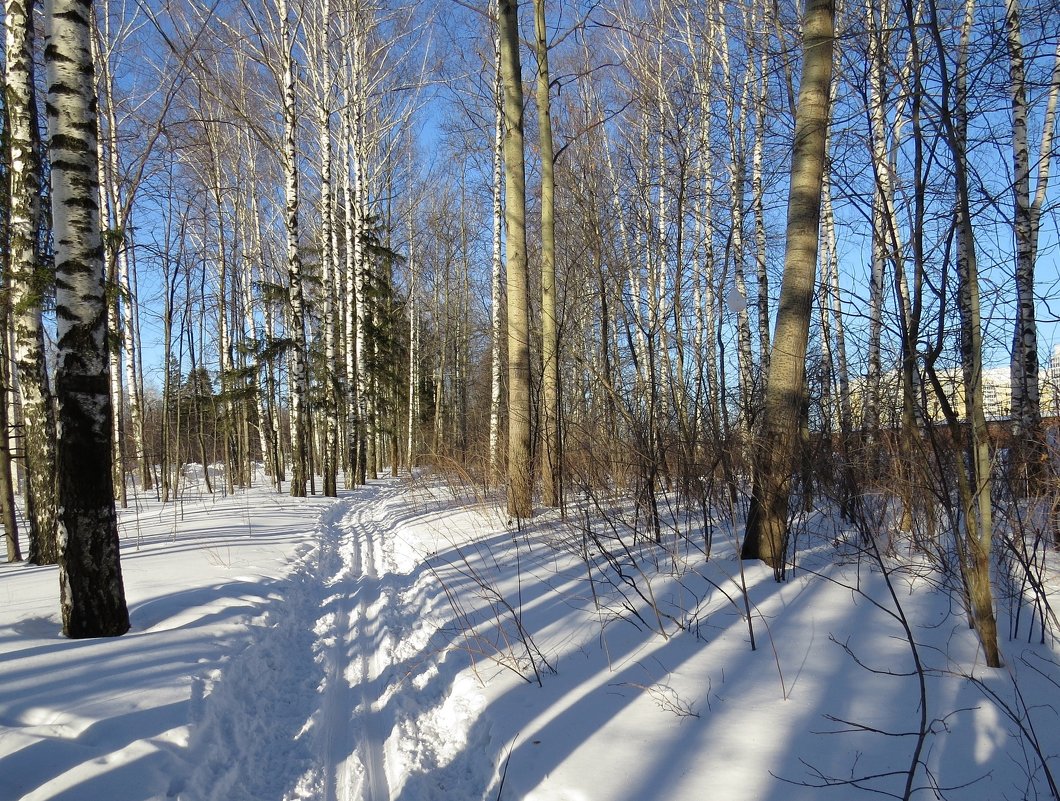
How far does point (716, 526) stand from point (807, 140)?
3275 millimetres

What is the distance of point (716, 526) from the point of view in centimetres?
505

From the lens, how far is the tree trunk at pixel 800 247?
12.9 ft

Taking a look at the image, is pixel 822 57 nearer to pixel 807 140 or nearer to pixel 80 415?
pixel 807 140

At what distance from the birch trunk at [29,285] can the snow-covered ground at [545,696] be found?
173 centimetres

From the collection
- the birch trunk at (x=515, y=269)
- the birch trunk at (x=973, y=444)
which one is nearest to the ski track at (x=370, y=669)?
the birch trunk at (x=515, y=269)

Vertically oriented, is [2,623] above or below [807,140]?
below

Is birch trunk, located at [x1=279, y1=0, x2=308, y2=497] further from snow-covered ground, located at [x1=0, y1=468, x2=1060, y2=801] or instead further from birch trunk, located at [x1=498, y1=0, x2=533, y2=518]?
snow-covered ground, located at [x1=0, y1=468, x2=1060, y2=801]

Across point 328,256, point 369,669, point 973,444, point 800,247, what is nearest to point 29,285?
point 369,669

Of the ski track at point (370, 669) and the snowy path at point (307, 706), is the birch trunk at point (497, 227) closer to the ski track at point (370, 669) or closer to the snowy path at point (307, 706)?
the ski track at point (370, 669)

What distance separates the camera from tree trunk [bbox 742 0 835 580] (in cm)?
394

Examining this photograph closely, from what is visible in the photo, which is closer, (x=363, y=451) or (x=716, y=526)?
(x=716, y=526)

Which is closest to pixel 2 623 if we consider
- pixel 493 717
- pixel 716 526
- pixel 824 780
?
pixel 493 717

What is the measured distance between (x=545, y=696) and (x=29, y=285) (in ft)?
21.8

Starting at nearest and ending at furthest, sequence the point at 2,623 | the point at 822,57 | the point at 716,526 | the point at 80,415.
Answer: the point at 80,415
the point at 2,623
the point at 822,57
the point at 716,526
